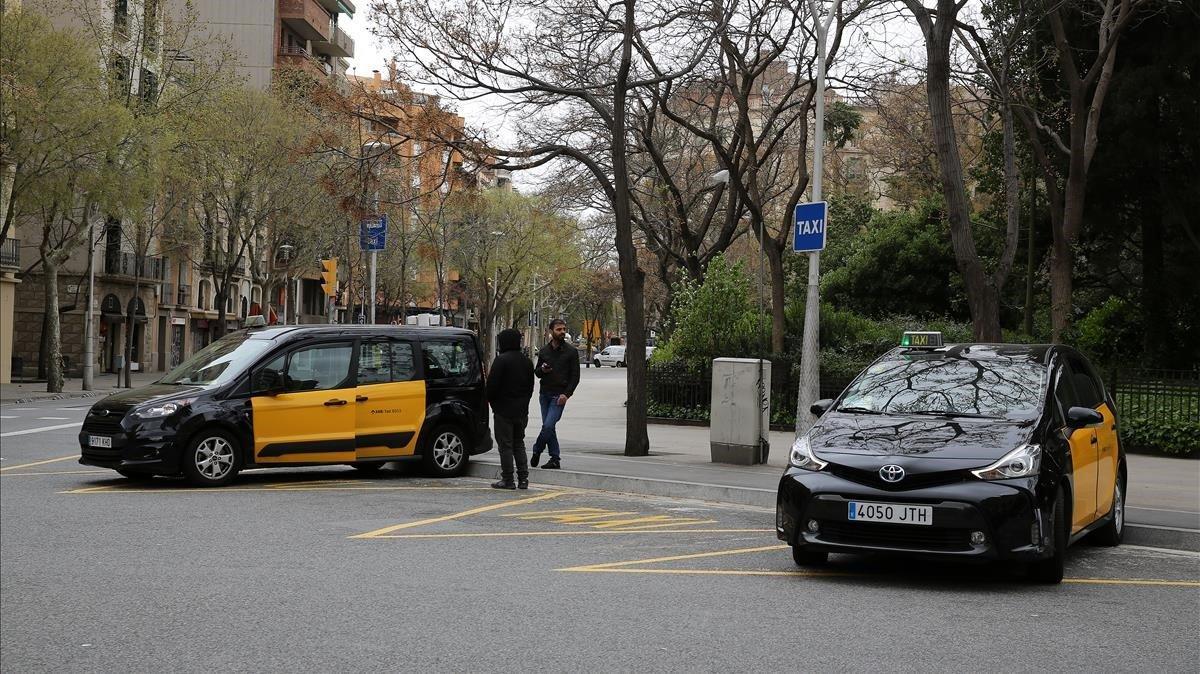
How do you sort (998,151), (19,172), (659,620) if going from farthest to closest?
(19,172) → (998,151) → (659,620)

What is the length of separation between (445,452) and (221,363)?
2.82 metres

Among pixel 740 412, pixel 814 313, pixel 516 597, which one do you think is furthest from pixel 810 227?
pixel 516 597

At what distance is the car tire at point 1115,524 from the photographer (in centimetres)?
1066

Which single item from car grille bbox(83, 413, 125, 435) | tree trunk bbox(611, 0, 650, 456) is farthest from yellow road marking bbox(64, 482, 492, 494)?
tree trunk bbox(611, 0, 650, 456)

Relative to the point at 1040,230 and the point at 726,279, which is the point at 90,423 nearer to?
the point at 726,279

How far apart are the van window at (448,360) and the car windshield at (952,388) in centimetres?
681

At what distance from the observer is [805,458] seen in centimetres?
888

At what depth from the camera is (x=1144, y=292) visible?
2764 cm

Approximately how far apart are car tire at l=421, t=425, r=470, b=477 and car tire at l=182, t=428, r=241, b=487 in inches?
90.8

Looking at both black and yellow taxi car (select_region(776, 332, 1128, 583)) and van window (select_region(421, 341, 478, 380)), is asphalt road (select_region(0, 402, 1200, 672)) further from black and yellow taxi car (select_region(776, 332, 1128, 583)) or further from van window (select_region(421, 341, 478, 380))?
van window (select_region(421, 341, 478, 380))

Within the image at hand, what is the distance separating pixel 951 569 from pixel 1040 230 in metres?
23.9

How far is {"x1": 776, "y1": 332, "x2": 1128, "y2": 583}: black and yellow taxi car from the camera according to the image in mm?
8227

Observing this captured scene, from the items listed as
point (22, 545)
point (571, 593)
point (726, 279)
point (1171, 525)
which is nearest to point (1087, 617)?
point (571, 593)

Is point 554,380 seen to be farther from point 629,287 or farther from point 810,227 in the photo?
point 810,227
